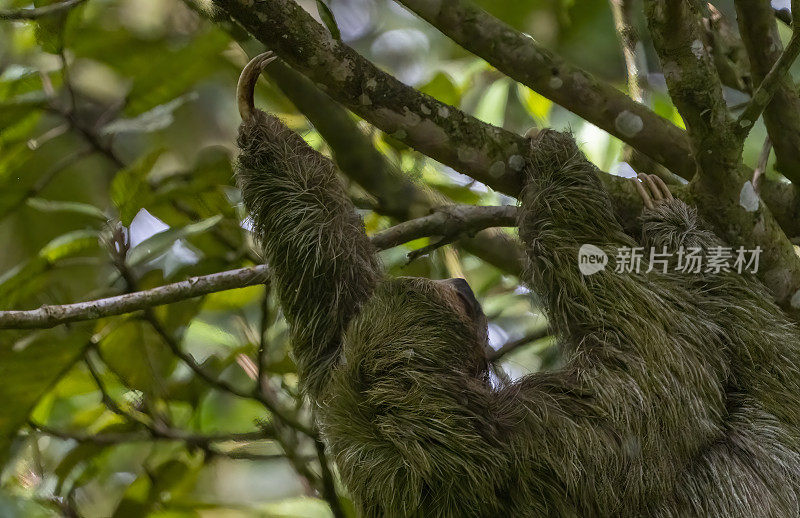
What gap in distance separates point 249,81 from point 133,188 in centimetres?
124

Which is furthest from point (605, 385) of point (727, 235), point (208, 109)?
point (208, 109)

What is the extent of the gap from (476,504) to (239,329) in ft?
10.9

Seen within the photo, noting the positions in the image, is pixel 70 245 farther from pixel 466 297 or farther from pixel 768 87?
pixel 768 87

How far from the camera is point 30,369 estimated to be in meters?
5.33

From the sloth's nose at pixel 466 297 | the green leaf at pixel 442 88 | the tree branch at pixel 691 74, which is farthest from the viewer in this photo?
the green leaf at pixel 442 88

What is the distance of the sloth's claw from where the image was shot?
451cm

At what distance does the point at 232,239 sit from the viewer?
591 centimetres

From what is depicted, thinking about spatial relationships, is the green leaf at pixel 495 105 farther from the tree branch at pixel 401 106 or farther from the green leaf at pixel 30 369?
the green leaf at pixel 30 369

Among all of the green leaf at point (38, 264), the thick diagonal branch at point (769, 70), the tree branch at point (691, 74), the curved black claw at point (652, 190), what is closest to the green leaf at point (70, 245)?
the green leaf at point (38, 264)

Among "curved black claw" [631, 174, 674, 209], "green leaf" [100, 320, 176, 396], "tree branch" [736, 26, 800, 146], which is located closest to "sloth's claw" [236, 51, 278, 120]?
"green leaf" [100, 320, 176, 396]

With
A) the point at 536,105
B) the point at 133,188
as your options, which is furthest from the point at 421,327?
the point at 536,105

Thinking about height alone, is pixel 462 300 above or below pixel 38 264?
above

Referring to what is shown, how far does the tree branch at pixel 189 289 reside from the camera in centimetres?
450

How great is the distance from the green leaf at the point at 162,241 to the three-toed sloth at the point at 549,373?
41 centimetres
